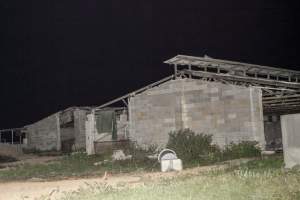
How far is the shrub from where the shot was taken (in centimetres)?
1905

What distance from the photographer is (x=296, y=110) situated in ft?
80.9

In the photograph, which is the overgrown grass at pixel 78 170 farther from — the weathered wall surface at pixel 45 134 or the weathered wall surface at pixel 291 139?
the weathered wall surface at pixel 45 134

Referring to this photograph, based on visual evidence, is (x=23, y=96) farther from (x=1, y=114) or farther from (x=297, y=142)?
(x=297, y=142)

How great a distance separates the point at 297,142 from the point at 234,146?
610cm

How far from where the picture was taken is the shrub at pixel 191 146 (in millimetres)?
19050

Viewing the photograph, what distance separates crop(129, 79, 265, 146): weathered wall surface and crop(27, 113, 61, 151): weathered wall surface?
39.2 feet

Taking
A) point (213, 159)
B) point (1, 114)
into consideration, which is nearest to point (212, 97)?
point (213, 159)

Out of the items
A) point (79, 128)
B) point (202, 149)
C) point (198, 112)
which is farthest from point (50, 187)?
point (79, 128)

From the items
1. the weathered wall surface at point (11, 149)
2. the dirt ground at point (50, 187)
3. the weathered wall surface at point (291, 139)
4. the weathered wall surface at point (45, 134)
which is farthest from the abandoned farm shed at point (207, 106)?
the weathered wall surface at point (11, 149)

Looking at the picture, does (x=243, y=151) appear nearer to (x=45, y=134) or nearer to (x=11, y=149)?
(x=45, y=134)

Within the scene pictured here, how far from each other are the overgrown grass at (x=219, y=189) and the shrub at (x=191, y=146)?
6.97m

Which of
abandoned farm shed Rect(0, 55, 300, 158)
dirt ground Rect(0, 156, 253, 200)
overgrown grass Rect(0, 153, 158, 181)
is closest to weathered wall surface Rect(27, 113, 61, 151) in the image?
abandoned farm shed Rect(0, 55, 300, 158)

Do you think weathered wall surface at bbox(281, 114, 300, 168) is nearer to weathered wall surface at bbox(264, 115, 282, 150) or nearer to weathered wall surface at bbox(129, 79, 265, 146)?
weathered wall surface at bbox(129, 79, 265, 146)

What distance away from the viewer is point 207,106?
20.9 metres
